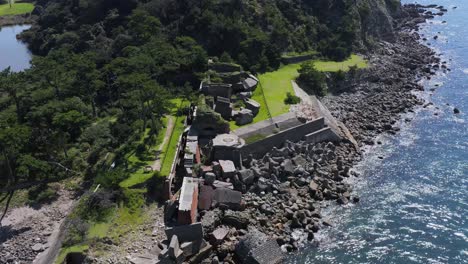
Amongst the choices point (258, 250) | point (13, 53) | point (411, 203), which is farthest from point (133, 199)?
point (13, 53)

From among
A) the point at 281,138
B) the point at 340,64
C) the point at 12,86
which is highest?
the point at 12,86

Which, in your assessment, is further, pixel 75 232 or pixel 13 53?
pixel 13 53

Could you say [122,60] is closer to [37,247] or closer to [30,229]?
[30,229]

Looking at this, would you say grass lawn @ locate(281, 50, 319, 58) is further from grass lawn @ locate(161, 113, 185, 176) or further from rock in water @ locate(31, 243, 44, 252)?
rock in water @ locate(31, 243, 44, 252)

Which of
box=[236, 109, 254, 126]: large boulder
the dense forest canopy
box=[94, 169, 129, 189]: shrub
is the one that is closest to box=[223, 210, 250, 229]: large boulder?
box=[94, 169, 129, 189]: shrub

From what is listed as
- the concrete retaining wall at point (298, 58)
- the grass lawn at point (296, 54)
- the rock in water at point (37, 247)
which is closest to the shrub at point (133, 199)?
the rock in water at point (37, 247)

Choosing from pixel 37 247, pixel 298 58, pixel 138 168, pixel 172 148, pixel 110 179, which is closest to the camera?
pixel 37 247

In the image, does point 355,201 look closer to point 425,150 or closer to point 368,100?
point 425,150

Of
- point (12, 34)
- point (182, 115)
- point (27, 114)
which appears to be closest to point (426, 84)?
point (182, 115)
